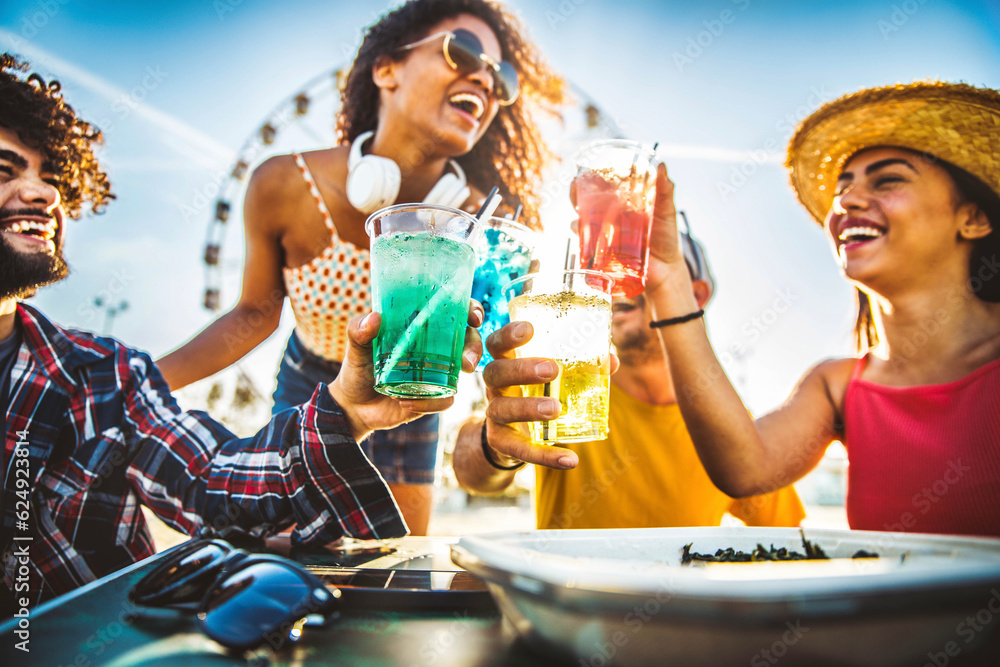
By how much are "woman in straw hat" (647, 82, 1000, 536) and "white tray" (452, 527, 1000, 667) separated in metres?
1.30

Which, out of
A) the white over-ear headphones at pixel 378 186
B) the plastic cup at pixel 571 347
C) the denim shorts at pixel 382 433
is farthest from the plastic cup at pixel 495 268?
the denim shorts at pixel 382 433

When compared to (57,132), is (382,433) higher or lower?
lower

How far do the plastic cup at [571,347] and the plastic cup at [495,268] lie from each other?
12.4 inches

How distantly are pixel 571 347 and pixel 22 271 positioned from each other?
1980 millimetres

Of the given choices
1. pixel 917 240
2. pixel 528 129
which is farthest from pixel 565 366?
pixel 528 129

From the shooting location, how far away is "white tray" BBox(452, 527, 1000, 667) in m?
0.50

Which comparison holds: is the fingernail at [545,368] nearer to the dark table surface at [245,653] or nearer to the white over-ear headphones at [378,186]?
the dark table surface at [245,653]

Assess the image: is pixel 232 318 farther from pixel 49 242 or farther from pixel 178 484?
pixel 178 484

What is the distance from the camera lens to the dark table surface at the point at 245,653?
2.10 ft

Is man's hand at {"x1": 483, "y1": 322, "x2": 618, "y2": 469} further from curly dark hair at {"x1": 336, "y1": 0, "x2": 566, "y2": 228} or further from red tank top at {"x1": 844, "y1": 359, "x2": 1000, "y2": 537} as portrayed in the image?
curly dark hair at {"x1": 336, "y1": 0, "x2": 566, "y2": 228}

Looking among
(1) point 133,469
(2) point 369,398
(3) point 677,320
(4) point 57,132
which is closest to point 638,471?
(3) point 677,320

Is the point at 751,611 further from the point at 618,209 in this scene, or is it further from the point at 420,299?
the point at 618,209

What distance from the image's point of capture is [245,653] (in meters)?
0.66

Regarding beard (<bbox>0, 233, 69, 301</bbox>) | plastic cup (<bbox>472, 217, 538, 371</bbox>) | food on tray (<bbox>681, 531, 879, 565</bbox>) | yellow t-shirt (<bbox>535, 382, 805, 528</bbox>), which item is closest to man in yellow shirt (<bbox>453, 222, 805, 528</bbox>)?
yellow t-shirt (<bbox>535, 382, 805, 528</bbox>)
